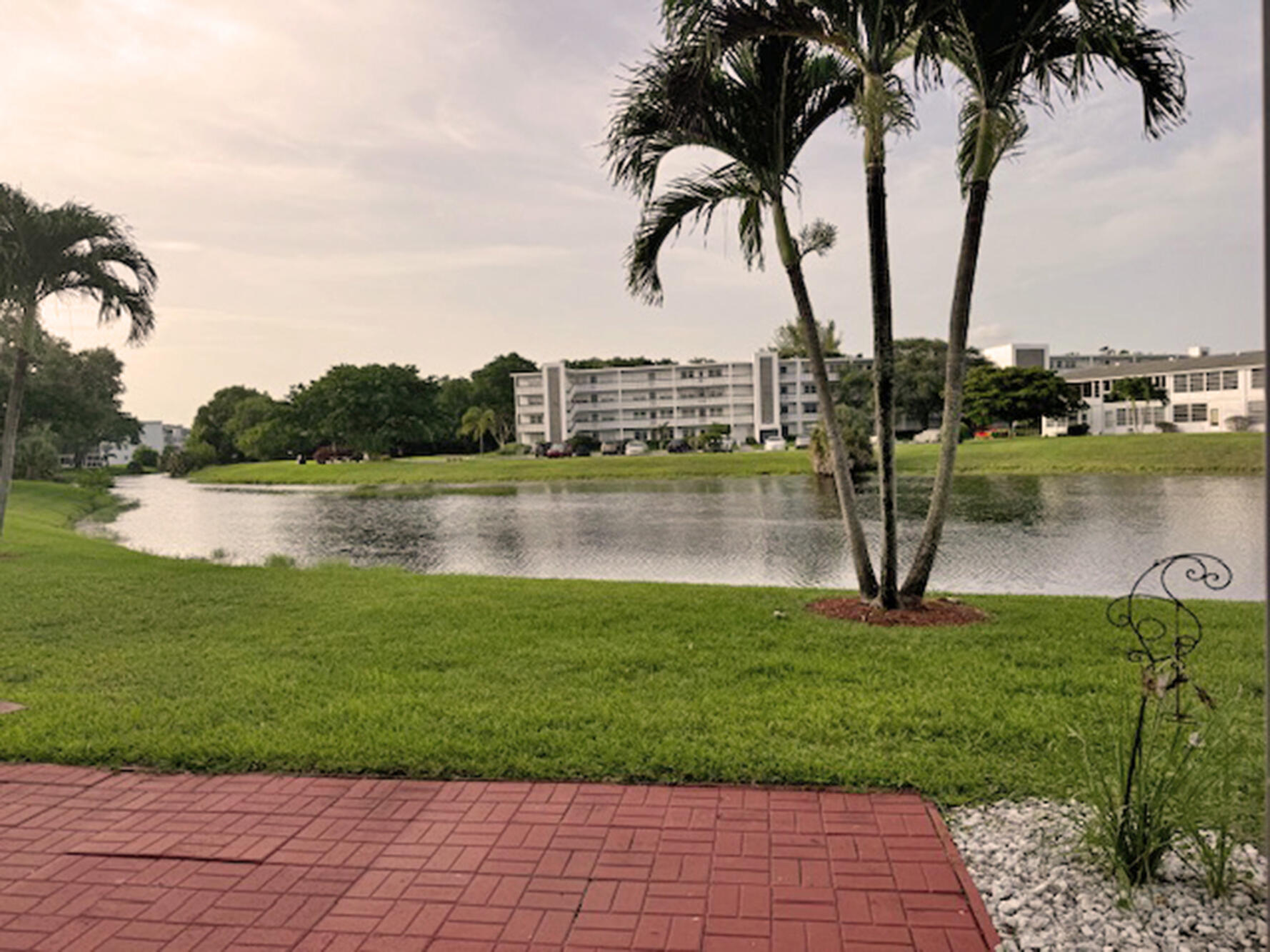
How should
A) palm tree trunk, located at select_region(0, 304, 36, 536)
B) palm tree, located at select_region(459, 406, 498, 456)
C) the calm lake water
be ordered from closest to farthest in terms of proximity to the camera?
the calm lake water, palm tree trunk, located at select_region(0, 304, 36, 536), palm tree, located at select_region(459, 406, 498, 456)

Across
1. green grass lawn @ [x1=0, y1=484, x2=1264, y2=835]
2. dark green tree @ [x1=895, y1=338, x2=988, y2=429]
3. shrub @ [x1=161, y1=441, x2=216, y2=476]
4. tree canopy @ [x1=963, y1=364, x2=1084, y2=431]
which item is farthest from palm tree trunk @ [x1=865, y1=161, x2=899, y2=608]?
shrub @ [x1=161, y1=441, x2=216, y2=476]

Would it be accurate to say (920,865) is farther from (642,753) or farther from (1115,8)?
(1115,8)

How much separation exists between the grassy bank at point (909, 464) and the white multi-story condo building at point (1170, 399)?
8.55 metres

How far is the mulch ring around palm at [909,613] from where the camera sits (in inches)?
306

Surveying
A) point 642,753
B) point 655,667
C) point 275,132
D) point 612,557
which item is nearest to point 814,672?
point 655,667

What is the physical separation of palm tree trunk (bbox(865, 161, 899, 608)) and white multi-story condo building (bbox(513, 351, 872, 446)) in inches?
2837

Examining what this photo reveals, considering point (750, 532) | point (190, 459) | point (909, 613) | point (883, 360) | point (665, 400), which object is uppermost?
point (665, 400)

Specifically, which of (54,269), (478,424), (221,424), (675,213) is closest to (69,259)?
(54,269)

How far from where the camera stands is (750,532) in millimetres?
18250

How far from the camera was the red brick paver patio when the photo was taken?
2.96 m

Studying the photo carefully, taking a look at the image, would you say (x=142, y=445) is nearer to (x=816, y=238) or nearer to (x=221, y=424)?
(x=221, y=424)

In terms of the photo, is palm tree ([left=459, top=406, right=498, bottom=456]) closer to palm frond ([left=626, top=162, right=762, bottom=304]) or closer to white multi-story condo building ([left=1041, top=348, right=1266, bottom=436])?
white multi-story condo building ([left=1041, top=348, right=1266, bottom=436])

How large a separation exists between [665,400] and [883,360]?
7752cm

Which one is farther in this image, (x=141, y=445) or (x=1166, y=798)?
(x=141, y=445)
